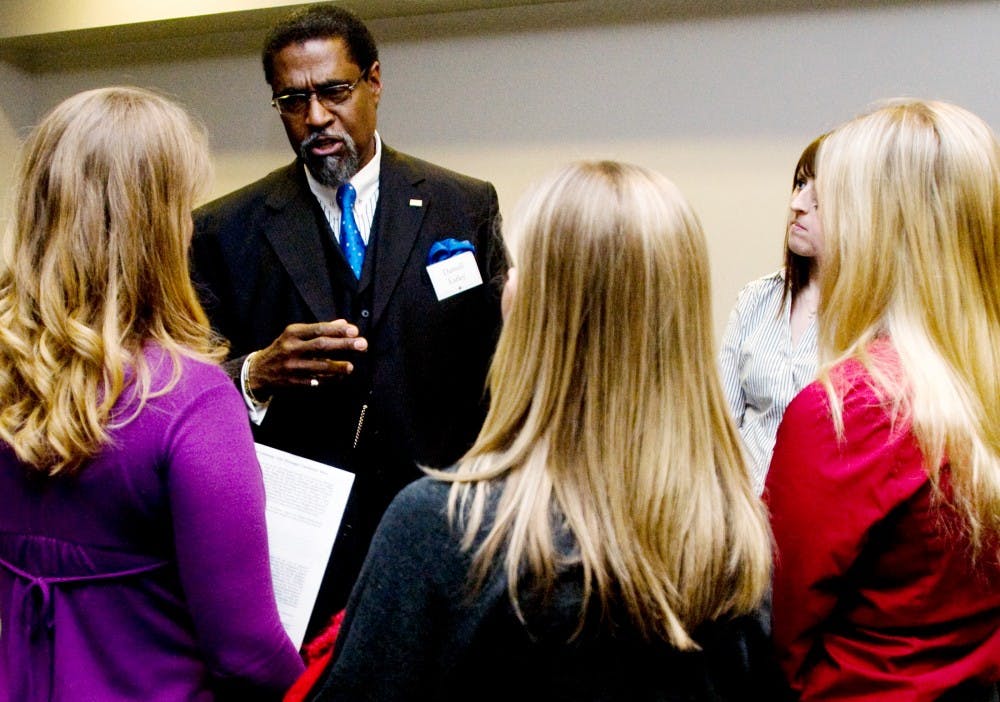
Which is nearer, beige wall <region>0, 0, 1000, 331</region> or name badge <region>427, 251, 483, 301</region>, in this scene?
name badge <region>427, 251, 483, 301</region>

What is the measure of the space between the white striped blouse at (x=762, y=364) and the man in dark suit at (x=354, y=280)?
23.6 inches

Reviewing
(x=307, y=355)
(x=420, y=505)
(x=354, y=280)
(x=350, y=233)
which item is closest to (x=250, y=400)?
(x=307, y=355)

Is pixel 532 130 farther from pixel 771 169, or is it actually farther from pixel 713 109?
pixel 771 169

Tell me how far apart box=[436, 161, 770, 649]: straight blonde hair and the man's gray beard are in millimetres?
1254

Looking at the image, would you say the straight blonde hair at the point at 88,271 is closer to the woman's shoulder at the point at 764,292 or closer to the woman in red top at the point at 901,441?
the woman in red top at the point at 901,441

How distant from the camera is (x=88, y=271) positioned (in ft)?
3.66

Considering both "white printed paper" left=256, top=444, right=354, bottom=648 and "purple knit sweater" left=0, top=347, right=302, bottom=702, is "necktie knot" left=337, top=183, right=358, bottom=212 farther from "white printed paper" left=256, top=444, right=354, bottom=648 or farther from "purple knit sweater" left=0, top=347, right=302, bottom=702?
"purple knit sweater" left=0, top=347, right=302, bottom=702

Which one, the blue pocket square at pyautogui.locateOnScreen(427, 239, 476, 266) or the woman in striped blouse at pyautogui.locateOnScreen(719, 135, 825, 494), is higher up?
the blue pocket square at pyautogui.locateOnScreen(427, 239, 476, 266)

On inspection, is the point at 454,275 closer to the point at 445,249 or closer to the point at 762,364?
the point at 445,249

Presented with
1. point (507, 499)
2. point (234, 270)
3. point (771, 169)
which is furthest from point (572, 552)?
point (771, 169)

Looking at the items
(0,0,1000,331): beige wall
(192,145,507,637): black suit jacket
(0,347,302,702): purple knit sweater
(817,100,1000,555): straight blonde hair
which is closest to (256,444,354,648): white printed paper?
(0,347,302,702): purple knit sweater

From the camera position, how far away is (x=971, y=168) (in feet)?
3.93

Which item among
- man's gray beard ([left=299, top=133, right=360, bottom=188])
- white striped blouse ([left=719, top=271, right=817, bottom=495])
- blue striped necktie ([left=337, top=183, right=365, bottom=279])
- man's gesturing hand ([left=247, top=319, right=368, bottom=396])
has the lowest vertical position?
white striped blouse ([left=719, top=271, right=817, bottom=495])

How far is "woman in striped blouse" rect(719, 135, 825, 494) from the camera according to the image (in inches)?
81.7
